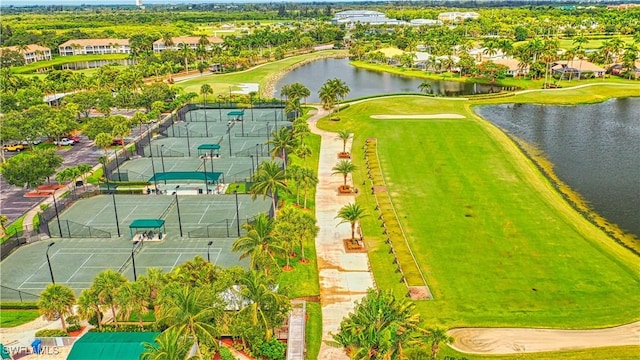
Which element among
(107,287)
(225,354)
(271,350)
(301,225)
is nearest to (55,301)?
(107,287)

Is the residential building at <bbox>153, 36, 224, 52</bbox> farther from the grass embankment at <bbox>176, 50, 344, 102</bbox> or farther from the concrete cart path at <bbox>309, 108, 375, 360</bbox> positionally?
the concrete cart path at <bbox>309, 108, 375, 360</bbox>

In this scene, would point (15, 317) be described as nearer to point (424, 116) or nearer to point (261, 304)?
point (261, 304)

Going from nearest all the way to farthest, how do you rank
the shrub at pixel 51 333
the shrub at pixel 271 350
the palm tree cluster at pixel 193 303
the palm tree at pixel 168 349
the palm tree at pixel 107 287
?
the palm tree at pixel 168 349
the palm tree cluster at pixel 193 303
the shrub at pixel 271 350
the palm tree at pixel 107 287
the shrub at pixel 51 333

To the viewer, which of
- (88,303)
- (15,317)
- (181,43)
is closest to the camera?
(88,303)

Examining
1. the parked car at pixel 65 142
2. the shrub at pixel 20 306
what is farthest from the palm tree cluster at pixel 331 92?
the shrub at pixel 20 306

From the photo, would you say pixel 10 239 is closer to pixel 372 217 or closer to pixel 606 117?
pixel 372 217

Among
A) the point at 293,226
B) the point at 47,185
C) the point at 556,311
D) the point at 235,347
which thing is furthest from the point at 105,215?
the point at 556,311

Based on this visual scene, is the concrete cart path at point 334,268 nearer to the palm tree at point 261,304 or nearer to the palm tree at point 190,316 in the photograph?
the palm tree at point 261,304
